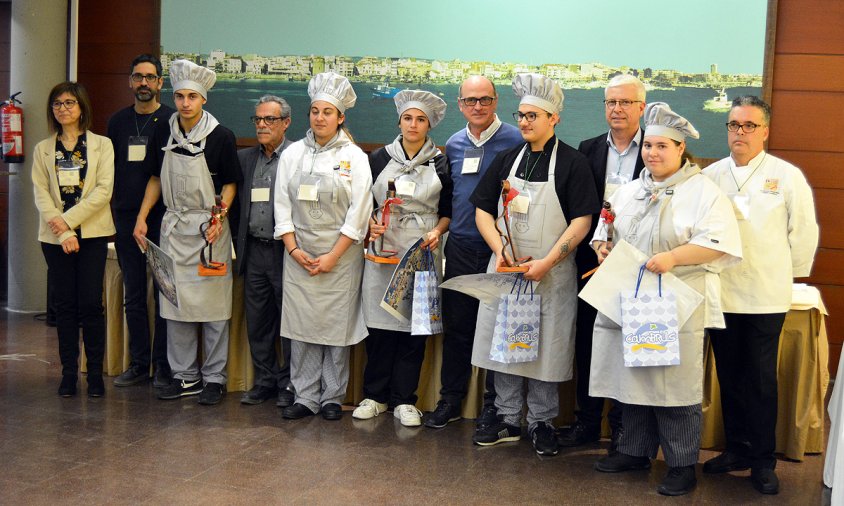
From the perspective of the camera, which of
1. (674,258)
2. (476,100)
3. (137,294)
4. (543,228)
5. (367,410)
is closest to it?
(674,258)

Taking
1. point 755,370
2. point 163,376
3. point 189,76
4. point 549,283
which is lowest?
point 163,376

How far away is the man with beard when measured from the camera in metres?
4.95

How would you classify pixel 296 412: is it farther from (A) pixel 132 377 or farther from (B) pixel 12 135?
(B) pixel 12 135

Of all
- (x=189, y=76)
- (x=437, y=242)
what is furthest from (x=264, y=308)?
(x=189, y=76)

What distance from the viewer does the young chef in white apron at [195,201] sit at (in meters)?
4.71

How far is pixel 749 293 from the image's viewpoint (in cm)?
372

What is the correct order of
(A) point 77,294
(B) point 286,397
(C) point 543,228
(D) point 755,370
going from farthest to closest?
(A) point 77,294, (B) point 286,397, (C) point 543,228, (D) point 755,370

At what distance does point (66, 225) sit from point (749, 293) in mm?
3267

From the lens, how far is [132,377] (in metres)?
5.08

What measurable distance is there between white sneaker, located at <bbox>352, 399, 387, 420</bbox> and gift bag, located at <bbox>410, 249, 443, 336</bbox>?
0.48 meters

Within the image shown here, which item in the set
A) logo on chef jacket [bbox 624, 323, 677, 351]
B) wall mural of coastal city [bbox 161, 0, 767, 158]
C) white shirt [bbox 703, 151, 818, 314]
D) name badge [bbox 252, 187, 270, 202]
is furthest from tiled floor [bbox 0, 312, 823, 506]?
wall mural of coastal city [bbox 161, 0, 767, 158]

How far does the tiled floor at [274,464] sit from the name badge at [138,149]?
1288mm

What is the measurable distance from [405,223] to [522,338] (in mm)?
853

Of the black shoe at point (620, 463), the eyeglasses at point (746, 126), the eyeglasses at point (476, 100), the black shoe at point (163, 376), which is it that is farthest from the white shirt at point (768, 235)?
the black shoe at point (163, 376)
